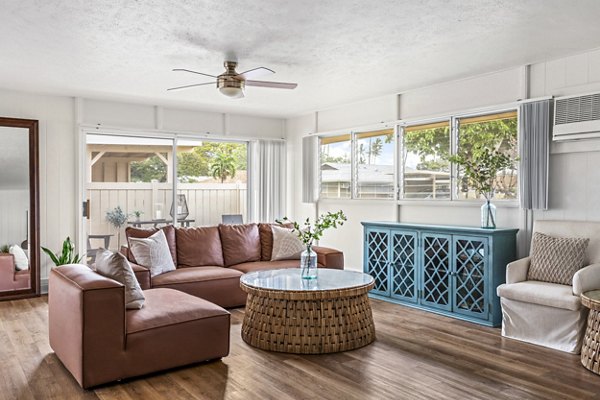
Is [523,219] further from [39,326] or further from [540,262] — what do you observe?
[39,326]

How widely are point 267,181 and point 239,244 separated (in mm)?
2038

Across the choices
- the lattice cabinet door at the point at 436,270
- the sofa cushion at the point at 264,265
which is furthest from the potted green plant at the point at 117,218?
the lattice cabinet door at the point at 436,270

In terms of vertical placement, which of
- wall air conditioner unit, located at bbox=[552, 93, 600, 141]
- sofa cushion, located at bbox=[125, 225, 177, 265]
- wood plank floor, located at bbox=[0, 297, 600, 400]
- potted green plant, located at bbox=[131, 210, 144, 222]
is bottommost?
wood plank floor, located at bbox=[0, 297, 600, 400]

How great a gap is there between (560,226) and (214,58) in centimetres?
339

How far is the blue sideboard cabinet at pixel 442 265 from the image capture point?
15.0 ft

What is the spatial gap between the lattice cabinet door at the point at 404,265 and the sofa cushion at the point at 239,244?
5.37 ft

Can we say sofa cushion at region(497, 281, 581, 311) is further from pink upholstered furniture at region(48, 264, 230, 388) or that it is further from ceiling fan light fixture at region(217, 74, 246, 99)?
ceiling fan light fixture at region(217, 74, 246, 99)

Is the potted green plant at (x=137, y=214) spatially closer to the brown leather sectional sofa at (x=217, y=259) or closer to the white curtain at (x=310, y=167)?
the brown leather sectional sofa at (x=217, y=259)

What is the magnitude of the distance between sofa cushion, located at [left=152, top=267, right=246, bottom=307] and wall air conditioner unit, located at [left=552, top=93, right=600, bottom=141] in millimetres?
3408

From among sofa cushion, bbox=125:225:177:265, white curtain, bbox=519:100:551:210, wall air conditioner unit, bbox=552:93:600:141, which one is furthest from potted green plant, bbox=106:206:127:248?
wall air conditioner unit, bbox=552:93:600:141

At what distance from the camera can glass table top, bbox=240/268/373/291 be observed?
3.86m

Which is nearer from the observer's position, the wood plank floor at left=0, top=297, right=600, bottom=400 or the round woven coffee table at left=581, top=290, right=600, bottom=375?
the wood plank floor at left=0, top=297, right=600, bottom=400

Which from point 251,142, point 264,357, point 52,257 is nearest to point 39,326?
point 52,257

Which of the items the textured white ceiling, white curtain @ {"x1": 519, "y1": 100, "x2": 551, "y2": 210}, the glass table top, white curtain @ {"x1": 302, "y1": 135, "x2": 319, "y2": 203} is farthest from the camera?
white curtain @ {"x1": 302, "y1": 135, "x2": 319, "y2": 203}
